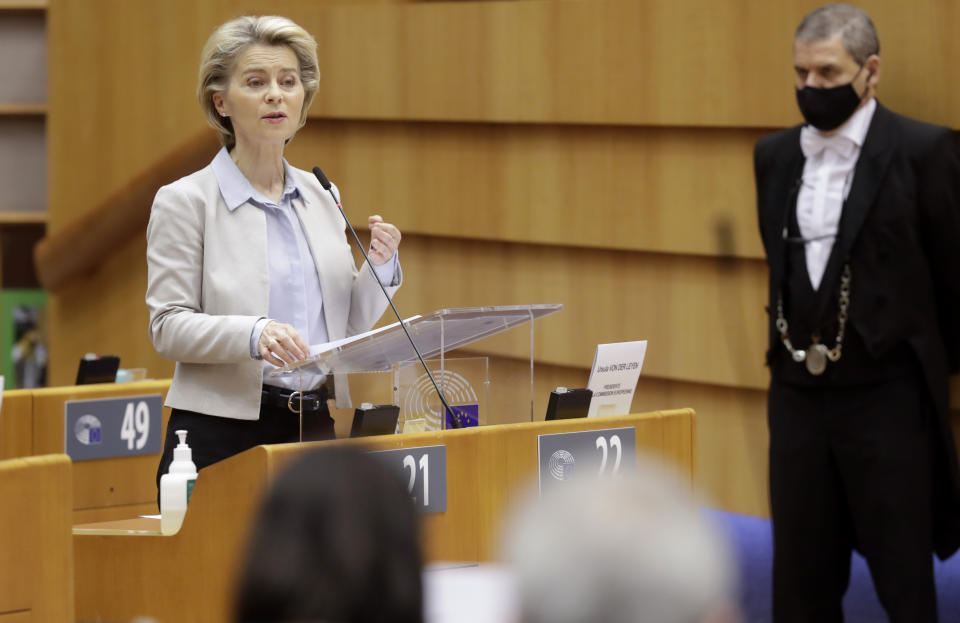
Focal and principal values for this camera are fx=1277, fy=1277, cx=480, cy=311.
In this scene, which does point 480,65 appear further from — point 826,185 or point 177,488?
point 177,488

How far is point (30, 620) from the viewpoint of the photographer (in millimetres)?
2033

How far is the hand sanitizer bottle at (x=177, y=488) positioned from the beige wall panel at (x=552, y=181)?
2.05 meters

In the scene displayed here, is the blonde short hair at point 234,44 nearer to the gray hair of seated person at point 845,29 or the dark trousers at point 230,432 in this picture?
the dark trousers at point 230,432

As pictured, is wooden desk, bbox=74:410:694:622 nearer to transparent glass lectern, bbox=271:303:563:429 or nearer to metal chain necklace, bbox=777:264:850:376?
transparent glass lectern, bbox=271:303:563:429

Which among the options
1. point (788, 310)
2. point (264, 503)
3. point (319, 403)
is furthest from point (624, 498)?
point (788, 310)

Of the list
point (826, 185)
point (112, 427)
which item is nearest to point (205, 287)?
point (112, 427)

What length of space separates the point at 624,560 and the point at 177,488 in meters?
1.77

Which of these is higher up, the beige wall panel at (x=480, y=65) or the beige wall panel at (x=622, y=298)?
the beige wall panel at (x=480, y=65)

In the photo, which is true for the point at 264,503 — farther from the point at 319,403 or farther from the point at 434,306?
the point at 434,306

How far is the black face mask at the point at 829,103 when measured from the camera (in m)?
2.80

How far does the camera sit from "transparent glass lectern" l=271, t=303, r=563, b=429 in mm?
2143

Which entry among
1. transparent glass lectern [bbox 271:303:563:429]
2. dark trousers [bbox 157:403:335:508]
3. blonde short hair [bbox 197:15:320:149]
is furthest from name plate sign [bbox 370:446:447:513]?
blonde short hair [bbox 197:15:320:149]

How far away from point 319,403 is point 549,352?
233 cm

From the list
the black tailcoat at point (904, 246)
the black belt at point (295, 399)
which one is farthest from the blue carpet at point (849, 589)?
the black belt at point (295, 399)
